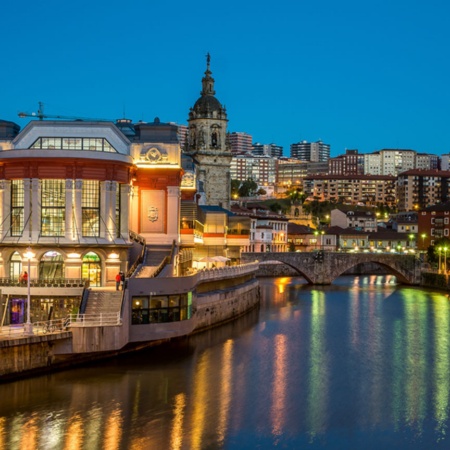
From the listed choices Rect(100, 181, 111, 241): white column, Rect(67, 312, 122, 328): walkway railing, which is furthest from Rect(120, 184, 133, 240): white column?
Rect(67, 312, 122, 328): walkway railing

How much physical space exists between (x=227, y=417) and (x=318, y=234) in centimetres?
14358

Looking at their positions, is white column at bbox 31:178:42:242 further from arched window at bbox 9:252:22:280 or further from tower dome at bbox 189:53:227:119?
tower dome at bbox 189:53:227:119

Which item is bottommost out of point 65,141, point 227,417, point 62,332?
point 227,417

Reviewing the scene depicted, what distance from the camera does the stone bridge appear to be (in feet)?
370

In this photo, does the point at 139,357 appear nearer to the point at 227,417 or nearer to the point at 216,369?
the point at 216,369

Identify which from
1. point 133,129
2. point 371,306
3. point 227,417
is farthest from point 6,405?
point 371,306

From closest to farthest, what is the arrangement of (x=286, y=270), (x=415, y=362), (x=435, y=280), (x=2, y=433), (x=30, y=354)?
1. (x=2, y=433)
2. (x=30, y=354)
3. (x=415, y=362)
4. (x=435, y=280)
5. (x=286, y=270)

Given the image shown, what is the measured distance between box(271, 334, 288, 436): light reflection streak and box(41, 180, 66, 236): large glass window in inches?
602

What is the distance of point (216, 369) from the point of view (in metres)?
43.9

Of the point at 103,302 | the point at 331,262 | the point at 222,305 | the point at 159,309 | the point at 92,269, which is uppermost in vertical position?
the point at 92,269

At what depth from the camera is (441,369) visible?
46.4 m

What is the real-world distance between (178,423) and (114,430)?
264 centimetres

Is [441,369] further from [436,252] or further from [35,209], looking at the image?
[436,252]

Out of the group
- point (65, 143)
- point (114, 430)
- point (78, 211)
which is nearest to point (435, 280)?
point (65, 143)
